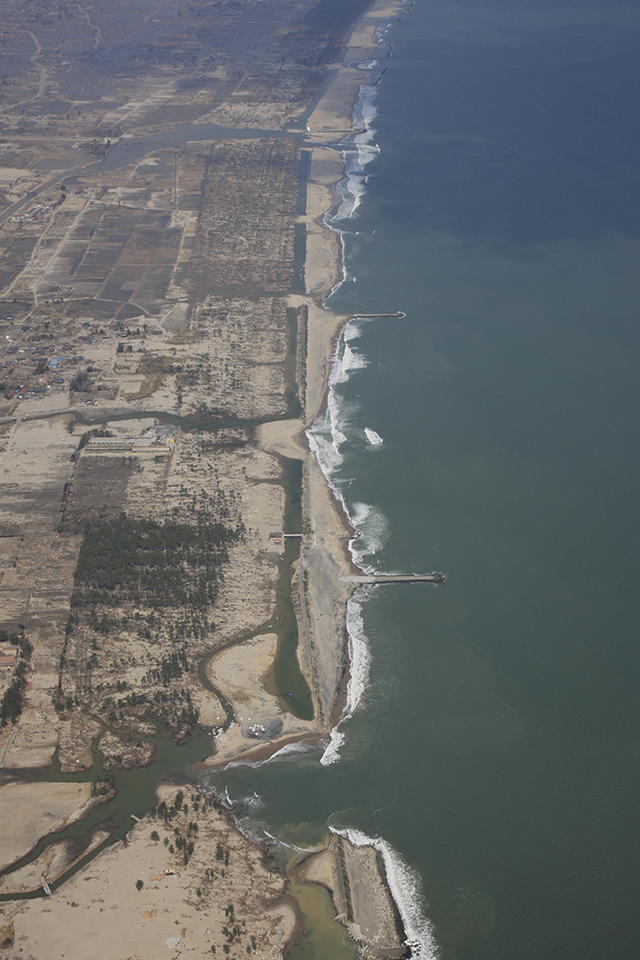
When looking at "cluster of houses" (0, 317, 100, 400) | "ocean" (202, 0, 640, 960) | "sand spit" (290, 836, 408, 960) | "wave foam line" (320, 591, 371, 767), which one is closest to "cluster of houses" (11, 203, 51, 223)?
"cluster of houses" (0, 317, 100, 400)

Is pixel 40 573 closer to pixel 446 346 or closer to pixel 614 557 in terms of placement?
pixel 614 557

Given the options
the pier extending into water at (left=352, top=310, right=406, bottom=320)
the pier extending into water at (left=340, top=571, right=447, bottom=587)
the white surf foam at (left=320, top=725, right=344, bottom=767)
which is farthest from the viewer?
the pier extending into water at (left=352, top=310, right=406, bottom=320)

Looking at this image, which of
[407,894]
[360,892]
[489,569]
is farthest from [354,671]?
[407,894]

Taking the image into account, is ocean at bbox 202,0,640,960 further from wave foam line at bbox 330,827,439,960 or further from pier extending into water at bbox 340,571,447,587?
pier extending into water at bbox 340,571,447,587

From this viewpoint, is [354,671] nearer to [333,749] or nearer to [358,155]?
[333,749]

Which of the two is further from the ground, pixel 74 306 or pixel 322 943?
pixel 74 306

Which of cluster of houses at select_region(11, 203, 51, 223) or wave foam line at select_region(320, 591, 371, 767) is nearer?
wave foam line at select_region(320, 591, 371, 767)

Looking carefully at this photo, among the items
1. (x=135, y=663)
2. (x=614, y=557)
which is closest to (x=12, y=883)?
A: (x=135, y=663)
